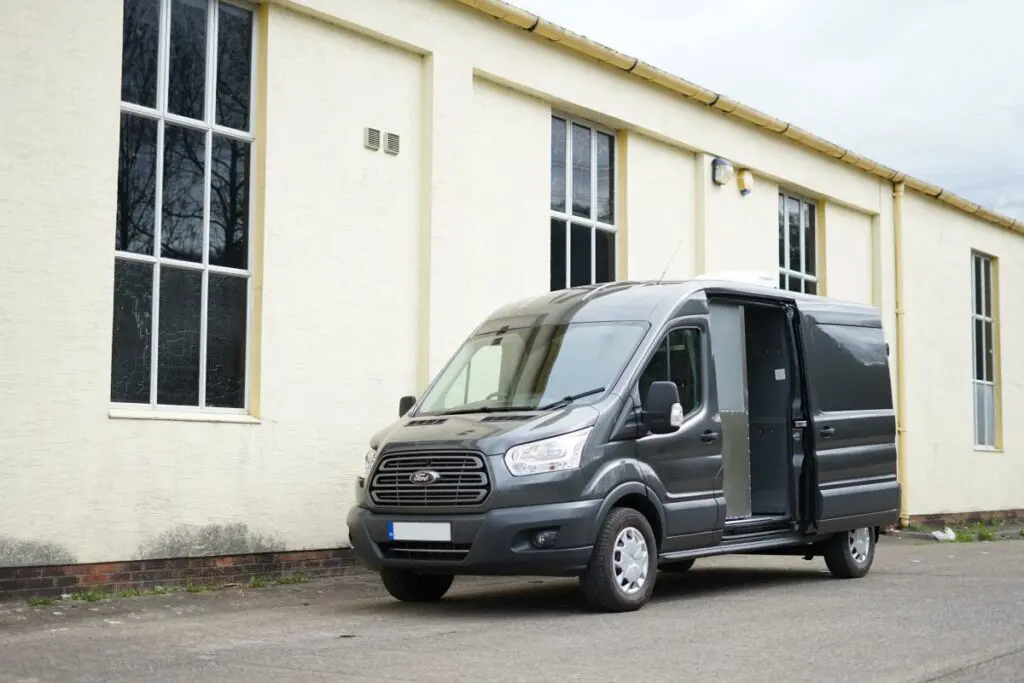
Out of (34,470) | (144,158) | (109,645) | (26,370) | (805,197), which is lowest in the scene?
(109,645)

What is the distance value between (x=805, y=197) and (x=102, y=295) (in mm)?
13778

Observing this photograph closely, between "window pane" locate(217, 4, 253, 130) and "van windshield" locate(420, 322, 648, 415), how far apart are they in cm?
332

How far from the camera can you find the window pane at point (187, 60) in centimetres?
1182

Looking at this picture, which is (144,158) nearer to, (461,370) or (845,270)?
(461,370)

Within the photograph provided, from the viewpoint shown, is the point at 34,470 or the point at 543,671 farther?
the point at 34,470

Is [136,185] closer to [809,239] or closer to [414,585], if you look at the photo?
[414,585]

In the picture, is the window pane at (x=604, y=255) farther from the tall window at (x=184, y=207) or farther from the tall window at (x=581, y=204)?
the tall window at (x=184, y=207)

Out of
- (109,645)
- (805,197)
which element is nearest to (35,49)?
(109,645)

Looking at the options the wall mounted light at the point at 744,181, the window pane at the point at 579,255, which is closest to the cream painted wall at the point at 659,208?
the window pane at the point at 579,255

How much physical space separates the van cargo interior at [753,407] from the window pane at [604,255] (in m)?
4.90

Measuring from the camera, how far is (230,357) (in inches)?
478

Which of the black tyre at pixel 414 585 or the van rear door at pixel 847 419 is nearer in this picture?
the black tyre at pixel 414 585

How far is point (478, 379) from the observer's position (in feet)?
35.3

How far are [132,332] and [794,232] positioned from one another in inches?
507
